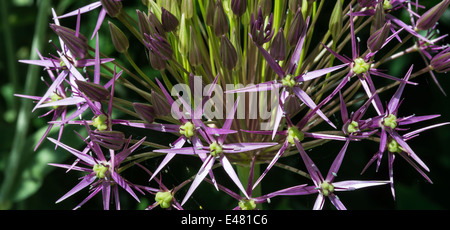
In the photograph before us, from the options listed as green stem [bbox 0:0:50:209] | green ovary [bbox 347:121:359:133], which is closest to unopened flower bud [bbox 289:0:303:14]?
green ovary [bbox 347:121:359:133]

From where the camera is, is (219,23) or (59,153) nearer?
(219,23)

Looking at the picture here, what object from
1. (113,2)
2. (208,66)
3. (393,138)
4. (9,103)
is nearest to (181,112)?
(208,66)

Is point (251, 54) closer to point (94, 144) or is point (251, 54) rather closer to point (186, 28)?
Answer: point (186, 28)

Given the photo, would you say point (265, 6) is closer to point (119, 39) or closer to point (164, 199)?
point (119, 39)

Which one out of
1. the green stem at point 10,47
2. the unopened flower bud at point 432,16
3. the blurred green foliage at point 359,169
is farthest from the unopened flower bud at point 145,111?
the green stem at point 10,47

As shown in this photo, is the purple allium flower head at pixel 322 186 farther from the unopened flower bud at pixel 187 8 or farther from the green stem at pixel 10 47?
the green stem at pixel 10 47

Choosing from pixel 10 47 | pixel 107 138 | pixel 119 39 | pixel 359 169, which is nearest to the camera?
pixel 107 138

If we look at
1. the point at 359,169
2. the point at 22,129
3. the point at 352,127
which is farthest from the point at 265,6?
the point at 22,129
